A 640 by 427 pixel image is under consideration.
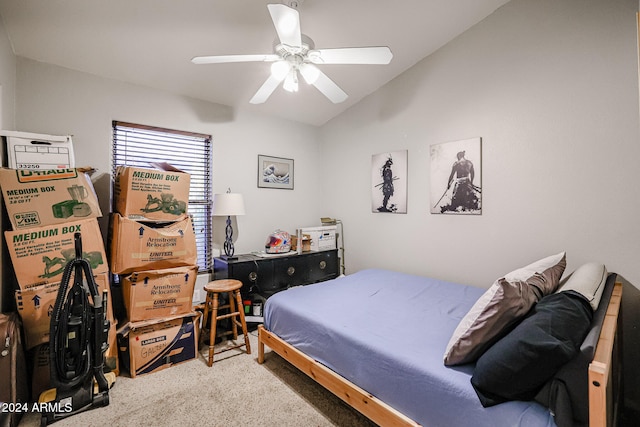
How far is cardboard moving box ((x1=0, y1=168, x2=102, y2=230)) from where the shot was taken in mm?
1872

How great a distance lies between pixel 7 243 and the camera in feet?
5.98

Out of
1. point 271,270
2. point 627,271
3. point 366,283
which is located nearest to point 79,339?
point 271,270

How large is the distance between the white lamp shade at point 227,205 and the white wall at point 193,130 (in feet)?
0.93

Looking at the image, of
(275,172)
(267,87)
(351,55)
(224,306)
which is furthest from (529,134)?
(224,306)

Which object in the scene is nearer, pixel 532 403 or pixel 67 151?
pixel 532 403

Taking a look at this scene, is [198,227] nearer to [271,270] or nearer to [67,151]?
[271,270]

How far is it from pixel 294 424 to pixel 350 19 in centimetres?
291

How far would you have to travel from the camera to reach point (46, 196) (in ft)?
6.47

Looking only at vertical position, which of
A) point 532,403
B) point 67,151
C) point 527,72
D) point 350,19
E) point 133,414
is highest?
point 350,19

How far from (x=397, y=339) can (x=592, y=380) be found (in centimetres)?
83

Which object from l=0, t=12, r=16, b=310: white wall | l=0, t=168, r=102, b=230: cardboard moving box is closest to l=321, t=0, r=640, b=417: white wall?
l=0, t=168, r=102, b=230: cardboard moving box

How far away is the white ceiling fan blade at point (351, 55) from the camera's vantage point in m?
1.83

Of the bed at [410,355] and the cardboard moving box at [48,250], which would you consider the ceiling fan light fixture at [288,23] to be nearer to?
the bed at [410,355]

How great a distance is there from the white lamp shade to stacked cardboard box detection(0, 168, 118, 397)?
1048mm
